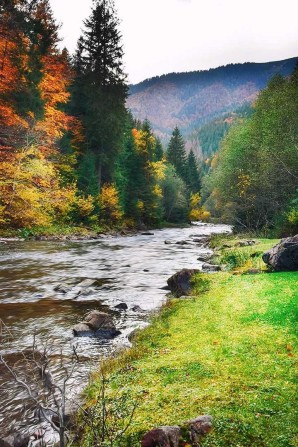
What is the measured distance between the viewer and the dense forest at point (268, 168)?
29734mm

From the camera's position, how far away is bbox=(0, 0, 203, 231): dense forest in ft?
90.4

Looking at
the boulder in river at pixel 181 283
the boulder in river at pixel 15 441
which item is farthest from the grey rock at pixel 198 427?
the boulder in river at pixel 181 283

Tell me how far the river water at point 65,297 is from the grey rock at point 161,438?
1.62m

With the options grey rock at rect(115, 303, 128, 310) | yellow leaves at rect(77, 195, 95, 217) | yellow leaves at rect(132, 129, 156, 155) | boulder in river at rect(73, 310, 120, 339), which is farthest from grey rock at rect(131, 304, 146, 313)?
yellow leaves at rect(132, 129, 156, 155)

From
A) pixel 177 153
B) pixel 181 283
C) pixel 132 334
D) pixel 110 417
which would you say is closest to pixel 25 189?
pixel 181 283

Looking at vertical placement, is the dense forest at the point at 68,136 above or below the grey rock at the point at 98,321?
above

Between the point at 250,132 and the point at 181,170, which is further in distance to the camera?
the point at 181,170

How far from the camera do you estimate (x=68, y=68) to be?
4209 centimetres

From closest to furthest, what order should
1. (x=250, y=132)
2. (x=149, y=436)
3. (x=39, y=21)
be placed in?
1. (x=149, y=436)
2. (x=39, y=21)
3. (x=250, y=132)

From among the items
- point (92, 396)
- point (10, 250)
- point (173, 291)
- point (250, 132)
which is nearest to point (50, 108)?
point (10, 250)

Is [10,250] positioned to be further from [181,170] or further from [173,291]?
[181,170]

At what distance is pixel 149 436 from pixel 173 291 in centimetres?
1111

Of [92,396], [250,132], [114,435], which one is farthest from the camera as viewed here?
[250,132]

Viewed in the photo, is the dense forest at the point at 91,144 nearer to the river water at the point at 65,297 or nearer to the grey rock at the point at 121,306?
the river water at the point at 65,297
